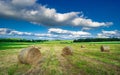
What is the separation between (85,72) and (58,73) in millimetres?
1874

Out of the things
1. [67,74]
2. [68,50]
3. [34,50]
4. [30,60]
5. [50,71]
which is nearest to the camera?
[67,74]

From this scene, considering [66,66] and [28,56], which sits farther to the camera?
[28,56]

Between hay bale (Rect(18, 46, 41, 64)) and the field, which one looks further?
hay bale (Rect(18, 46, 41, 64))

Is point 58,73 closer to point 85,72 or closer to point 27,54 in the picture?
point 85,72

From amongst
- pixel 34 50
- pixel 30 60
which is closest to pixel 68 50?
pixel 34 50

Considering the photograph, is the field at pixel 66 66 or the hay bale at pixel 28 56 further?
the hay bale at pixel 28 56

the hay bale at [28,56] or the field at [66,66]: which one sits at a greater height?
the hay bale at [28,56]

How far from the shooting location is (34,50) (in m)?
19.4

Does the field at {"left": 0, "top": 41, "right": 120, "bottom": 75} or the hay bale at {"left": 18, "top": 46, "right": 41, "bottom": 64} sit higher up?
the hay bale at {"left": 18, "top": 46, "right": 41, "bottom": 64}

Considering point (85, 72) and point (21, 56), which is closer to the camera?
point (85, 72)

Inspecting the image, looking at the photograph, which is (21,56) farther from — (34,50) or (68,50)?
(68,50)

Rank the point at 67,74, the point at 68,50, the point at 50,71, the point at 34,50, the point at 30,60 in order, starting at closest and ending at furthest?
the point at 67,74 < the point at 50,71 < the point at 30,60 < the point at 34,50 < the point at 68,50

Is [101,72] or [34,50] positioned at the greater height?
[34,50]

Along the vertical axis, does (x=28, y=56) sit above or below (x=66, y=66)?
above
